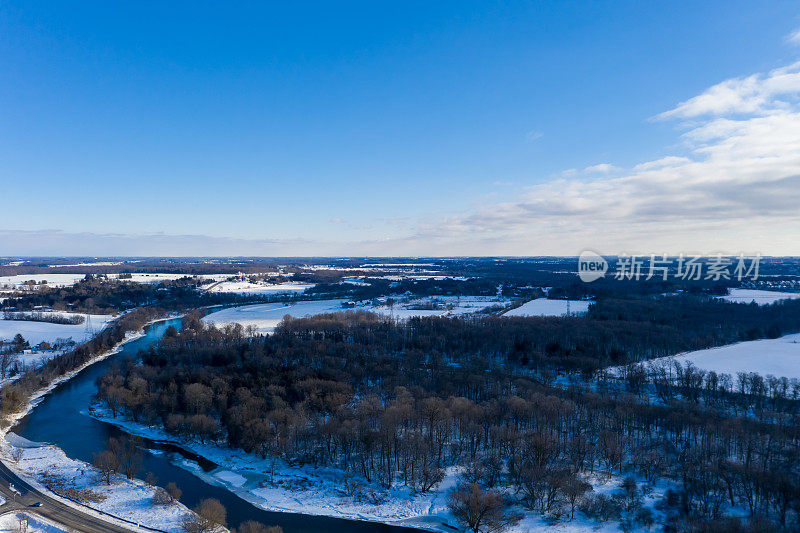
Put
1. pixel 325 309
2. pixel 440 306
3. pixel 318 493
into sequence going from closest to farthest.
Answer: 1. pixel 318 493
2. pixel 325 309
3. pixel 440 306

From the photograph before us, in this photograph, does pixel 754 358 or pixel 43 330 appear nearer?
pixel 754 358

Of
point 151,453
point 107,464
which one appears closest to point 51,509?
point 107,464

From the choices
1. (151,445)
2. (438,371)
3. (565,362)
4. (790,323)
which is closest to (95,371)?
(151,445)

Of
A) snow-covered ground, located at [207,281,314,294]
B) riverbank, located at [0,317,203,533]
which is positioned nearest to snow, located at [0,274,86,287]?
snow-covered ground, located at [207,281,314,294]

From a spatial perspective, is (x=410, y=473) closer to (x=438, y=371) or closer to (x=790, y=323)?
(x=438, y=371)

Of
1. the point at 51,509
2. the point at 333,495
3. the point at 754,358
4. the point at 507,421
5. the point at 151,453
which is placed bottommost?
the point at 151,453

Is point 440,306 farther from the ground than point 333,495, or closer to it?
farther from the ground

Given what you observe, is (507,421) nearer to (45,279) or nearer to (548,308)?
(548,308)
